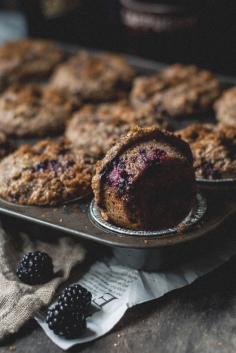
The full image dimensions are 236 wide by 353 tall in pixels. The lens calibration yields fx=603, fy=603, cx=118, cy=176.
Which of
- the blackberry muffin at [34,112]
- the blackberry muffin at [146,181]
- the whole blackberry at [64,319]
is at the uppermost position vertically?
the blackberry muffin at [146,181]

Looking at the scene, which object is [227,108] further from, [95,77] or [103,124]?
[95,77]

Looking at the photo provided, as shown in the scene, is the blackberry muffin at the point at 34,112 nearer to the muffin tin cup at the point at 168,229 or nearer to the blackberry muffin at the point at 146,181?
the muffin tin cup at the point at 168,229

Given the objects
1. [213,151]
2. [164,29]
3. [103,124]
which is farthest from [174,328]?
[164,29]

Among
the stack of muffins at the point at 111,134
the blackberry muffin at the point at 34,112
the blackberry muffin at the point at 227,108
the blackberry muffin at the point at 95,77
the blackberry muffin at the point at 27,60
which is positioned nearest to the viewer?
the stack of muffins at the point at 111,134

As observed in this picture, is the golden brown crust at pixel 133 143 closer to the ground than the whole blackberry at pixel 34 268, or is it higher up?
higher up

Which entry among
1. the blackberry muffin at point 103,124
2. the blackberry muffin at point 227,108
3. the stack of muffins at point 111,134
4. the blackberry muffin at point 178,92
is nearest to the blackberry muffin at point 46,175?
the stack of muffins at point 111,134

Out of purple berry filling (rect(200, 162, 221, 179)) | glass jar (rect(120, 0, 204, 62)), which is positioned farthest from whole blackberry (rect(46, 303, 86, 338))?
glass jar (rect(120, 0, 204, 62))

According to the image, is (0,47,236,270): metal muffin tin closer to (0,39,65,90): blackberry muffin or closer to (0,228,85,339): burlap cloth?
(0,228,85,339): burlap cloth
